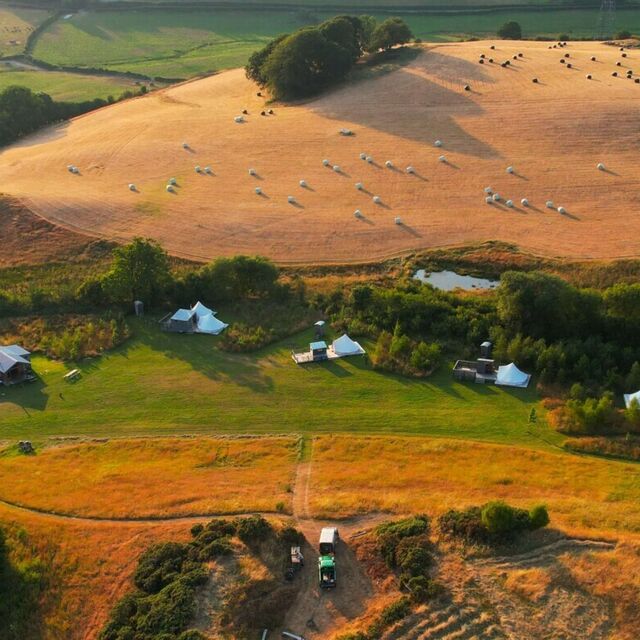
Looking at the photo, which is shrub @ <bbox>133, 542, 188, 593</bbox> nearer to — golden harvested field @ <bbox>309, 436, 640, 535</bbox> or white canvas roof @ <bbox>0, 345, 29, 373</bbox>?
golden harvested field @ <bbox>309, 436, 640, 535</bbox>

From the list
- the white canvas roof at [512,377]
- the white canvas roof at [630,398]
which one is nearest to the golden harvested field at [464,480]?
the white canvas roof at [630,398]

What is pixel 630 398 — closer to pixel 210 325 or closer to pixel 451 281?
pixel 451 281

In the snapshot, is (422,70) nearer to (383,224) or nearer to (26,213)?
(383,224)

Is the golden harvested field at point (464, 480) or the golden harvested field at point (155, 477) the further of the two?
the golden harvested field at point (155, 477)

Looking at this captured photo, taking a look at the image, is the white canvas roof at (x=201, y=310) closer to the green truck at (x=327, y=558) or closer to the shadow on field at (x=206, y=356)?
the shadow on field at (x=206, y=356)

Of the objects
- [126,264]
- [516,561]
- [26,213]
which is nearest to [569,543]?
[516,561]
